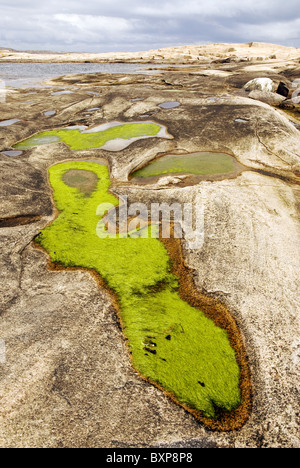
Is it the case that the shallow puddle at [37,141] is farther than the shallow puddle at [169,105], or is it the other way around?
the shallow puddle at [169,105]

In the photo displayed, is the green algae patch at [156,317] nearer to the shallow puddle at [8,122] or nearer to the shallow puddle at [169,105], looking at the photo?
the shallow puddle at [8,122]

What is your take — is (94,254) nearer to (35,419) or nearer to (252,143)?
(35,419)

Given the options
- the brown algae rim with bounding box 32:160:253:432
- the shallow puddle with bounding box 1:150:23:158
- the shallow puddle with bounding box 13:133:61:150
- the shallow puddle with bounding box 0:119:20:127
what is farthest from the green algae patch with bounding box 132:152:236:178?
the shallow puddle with bounding box 0:119:20:127

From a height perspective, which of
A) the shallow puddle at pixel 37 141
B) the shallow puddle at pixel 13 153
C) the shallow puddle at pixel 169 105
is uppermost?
the shallow puddle at pixel 169 105

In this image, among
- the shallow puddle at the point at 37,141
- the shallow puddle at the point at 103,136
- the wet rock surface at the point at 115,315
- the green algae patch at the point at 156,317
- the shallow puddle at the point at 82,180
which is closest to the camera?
the wet rock surface at the point at 115,315

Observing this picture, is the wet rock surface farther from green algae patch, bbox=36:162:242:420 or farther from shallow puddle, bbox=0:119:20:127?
shallow puddle, bbox=0:119:20:127

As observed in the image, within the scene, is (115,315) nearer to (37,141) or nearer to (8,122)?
(37,141)

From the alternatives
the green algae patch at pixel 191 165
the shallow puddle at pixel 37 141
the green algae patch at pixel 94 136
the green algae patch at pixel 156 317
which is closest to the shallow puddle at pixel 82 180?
the green algae patch at pixel 156 317
